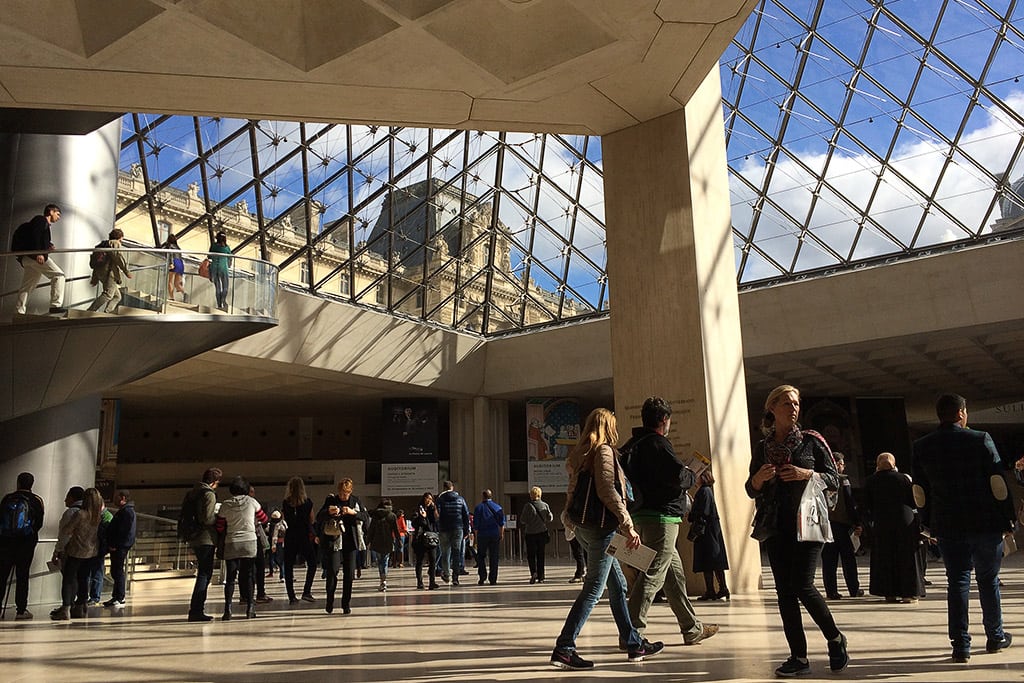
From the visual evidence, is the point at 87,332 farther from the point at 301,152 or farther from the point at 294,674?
the point at 301,152

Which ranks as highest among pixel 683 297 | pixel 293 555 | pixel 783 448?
pixel 683 297

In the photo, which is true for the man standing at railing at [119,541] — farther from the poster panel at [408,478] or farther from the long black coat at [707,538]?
the poster panel at [408,478]

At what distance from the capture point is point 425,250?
106 feet

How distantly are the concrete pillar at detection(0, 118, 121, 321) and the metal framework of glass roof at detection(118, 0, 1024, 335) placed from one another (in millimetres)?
11693

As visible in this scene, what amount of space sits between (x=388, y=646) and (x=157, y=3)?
7329 mm

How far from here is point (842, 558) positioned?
34.0 feet

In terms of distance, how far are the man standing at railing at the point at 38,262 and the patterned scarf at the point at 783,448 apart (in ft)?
39.6

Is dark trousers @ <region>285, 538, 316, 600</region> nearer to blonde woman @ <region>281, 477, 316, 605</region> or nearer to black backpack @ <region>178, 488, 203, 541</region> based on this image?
blonde woman @ <region>281, 477, 316, 605</region>

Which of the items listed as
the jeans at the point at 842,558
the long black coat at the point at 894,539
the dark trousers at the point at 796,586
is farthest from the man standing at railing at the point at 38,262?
the dark trousers at the point at 796,586

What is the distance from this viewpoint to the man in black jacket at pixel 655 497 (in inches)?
229

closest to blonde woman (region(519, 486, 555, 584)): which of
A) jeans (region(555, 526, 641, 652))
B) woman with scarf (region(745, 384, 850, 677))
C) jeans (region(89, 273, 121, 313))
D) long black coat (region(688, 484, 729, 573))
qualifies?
long black coat (region(688, 484, 729, 573))

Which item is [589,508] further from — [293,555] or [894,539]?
[293,555]

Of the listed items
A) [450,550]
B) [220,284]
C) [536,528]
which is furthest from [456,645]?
[220,284]

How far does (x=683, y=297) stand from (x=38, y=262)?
32.0 ft
